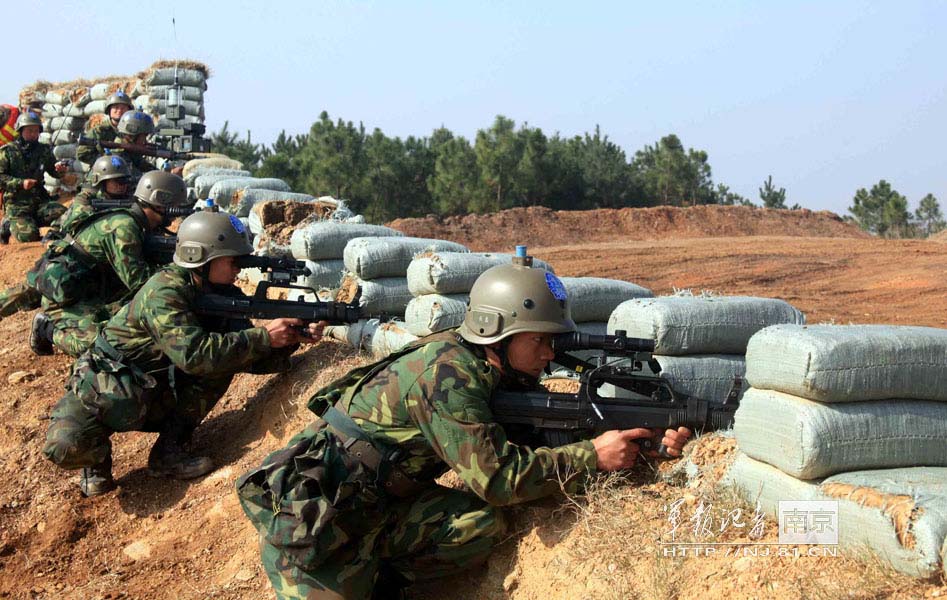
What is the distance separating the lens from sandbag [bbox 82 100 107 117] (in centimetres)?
1781

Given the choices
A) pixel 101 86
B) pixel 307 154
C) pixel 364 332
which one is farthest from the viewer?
pixel 307 154

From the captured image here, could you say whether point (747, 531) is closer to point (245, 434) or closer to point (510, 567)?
point (510, 567)

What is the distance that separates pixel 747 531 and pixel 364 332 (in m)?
3.09

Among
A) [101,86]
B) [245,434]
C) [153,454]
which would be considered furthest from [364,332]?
[101,86]

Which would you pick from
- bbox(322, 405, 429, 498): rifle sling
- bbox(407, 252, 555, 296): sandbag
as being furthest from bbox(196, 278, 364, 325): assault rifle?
bbox(322, 405, 429, 498): rifle sling

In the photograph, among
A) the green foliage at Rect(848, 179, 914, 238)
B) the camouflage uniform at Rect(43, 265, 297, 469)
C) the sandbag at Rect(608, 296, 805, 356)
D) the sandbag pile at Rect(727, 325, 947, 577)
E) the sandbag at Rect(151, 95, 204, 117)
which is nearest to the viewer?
the sandbag pile at Rect(727, 325, 947, 577)

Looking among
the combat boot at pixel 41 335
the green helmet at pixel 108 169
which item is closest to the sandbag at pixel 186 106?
the green helmet at pixel 108 169

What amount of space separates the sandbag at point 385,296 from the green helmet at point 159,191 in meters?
1.80

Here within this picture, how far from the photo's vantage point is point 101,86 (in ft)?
59.6

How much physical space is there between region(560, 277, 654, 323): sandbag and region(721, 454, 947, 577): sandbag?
167cm

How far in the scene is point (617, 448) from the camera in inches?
124

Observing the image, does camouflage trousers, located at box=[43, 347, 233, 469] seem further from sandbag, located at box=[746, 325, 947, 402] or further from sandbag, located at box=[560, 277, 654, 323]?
sandbag, located at box=[746, 325, 947, 402]

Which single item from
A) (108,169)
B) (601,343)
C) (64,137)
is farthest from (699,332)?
(64,137)

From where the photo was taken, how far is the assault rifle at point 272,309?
5.20m
